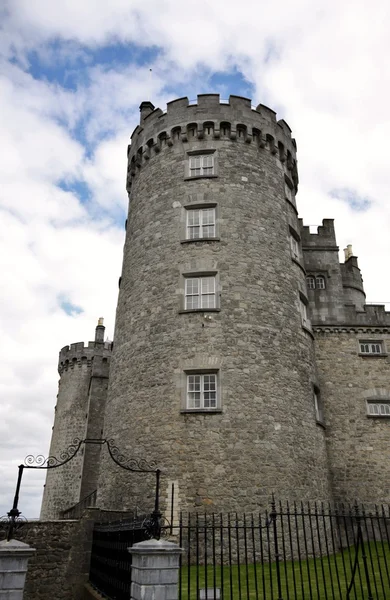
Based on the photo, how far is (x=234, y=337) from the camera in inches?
695

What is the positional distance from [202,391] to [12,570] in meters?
9.22

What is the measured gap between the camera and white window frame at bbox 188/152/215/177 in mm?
20875

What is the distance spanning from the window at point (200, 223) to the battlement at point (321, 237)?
725 centimetres

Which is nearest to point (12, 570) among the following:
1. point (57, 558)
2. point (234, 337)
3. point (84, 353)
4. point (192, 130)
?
point (57, 558)

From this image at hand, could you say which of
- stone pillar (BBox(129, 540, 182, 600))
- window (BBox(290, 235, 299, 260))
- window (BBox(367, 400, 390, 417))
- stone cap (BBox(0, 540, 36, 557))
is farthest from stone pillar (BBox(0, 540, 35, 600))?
window (BBox(367, 400, 390, 417))

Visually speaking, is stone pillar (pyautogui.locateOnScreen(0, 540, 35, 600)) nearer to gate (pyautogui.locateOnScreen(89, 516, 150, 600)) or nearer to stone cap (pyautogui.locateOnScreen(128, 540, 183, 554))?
gate (pyautogui.locateOnScreen(89, 516, 150, 600))

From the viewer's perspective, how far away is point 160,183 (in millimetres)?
21469

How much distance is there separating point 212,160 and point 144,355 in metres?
9.01

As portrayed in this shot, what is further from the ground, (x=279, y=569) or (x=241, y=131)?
(x=241, y=131)

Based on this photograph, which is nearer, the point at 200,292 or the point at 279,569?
the point at 279,569

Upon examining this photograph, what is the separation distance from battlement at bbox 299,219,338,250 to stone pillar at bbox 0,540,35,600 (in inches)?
790

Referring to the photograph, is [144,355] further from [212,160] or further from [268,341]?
[212,160]

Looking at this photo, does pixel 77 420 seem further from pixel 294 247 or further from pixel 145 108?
pixel 145 108

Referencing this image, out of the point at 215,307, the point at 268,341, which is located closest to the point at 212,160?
the point at 215,307
